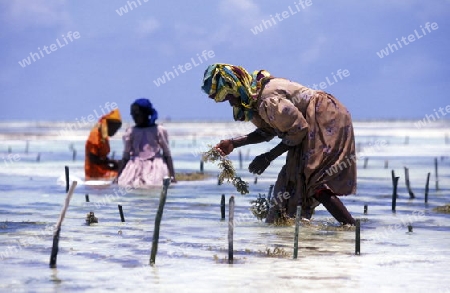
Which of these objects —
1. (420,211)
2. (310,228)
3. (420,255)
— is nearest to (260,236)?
(310,228)

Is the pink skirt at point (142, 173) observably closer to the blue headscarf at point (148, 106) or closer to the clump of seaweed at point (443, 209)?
the blue headscarf at point (148, 106)

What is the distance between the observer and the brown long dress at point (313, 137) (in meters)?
9.27

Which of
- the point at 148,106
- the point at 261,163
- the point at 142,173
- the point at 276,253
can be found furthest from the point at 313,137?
the point at 142,173

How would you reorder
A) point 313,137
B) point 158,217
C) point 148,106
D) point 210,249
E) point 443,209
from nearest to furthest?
point 158,217 → point 210,249 → point 313,137 → point 443,209 → point 148,106

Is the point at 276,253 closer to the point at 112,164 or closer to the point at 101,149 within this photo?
the point at 101,149

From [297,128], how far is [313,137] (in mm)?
247

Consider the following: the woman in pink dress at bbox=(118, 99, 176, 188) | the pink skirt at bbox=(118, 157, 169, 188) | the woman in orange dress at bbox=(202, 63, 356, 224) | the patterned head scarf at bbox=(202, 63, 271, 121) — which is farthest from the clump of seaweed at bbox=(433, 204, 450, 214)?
the pink skirt at bbox=(118, 157, 169, 188)

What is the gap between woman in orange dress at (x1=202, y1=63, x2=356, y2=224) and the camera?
9188 mm

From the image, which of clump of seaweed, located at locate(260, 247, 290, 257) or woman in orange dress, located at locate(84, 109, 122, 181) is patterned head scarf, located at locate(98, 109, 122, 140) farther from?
clump of seaweed, located at locate(260, 247, 290, 257)

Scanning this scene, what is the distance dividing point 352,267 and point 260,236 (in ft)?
6.03

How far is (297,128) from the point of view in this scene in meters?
9.19

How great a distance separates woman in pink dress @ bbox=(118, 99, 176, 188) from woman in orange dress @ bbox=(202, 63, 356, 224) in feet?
21.3

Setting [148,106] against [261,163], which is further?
[148,106]

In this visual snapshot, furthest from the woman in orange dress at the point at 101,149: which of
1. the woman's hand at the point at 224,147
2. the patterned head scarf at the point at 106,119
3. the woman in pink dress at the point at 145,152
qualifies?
the woman's hand at the point at 224,147
